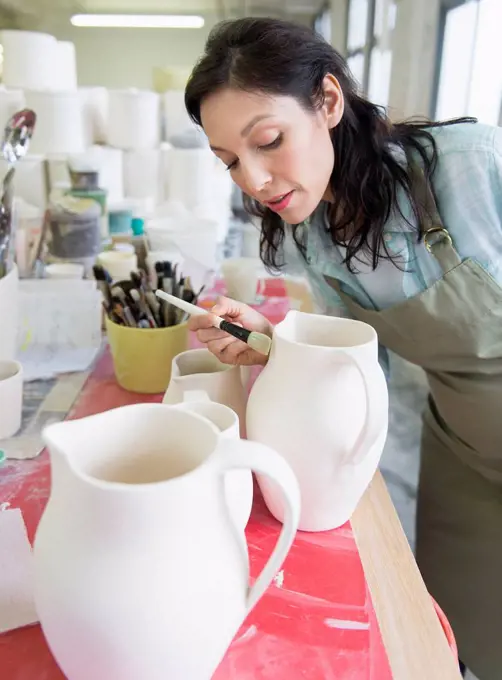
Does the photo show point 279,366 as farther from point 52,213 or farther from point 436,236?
point 52,213

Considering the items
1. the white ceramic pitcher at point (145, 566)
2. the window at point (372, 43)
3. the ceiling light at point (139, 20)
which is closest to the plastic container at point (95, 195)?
the window at point (372, 43)

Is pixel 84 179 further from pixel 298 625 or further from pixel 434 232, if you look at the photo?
pixel 298 625

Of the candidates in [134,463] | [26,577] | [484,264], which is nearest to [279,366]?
[134,463]

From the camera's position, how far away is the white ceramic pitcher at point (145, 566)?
1.15ft

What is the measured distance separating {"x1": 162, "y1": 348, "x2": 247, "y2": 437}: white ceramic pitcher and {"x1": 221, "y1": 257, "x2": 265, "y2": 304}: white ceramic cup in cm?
56

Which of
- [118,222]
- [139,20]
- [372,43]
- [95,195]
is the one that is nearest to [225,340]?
[95,195]

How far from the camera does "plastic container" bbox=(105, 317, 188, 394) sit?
865 millimetres

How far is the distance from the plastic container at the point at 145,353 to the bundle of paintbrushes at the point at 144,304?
0.06ft

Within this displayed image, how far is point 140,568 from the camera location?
354mm

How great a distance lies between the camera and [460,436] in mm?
950

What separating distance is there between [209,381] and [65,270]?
722 mm

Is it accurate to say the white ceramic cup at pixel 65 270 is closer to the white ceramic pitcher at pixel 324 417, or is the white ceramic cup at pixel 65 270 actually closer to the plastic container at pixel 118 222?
the plastic container at pixel 118 222

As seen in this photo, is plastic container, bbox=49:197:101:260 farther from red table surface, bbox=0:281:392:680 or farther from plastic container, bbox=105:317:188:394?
red table surface, bbox=0:281:392:680

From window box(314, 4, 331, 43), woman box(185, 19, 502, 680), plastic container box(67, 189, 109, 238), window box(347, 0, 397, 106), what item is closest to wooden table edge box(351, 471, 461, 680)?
woman box(185, 19, 502, 680)
